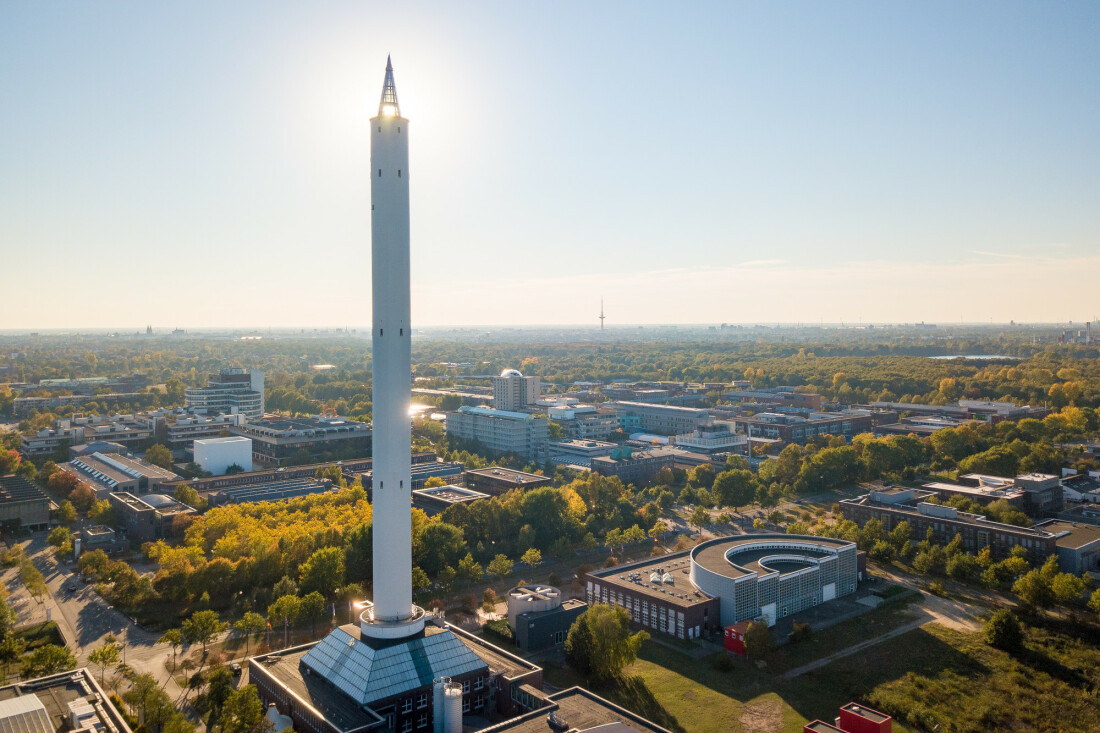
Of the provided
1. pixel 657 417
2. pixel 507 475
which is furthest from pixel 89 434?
pixel 657 417

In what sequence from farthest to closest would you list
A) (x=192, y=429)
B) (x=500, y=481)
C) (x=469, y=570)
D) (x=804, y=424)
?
(x=804, y=424) < (x=192, y=429) < (x=500, y=481) < (x=469, y=570)

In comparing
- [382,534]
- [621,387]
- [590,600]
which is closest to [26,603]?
[382,534]

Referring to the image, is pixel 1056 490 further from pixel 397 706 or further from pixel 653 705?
pixel 397 706

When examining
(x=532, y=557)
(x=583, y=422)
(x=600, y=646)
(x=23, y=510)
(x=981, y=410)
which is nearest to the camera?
(x=600, y=646)

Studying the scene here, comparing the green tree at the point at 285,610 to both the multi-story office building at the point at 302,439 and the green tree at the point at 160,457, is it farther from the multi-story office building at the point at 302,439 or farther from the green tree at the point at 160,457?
the green tree at the point at 160,457

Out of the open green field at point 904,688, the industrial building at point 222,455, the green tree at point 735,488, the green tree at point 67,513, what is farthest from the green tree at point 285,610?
the industrial building at point 222,455

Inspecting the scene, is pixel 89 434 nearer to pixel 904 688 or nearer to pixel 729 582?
pixel 729 582

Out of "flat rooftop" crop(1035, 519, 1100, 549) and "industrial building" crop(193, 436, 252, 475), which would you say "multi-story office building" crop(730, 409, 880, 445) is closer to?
"flat rooftop" crop(1035, 519, 1100, 549)

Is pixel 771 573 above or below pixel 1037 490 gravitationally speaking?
below
